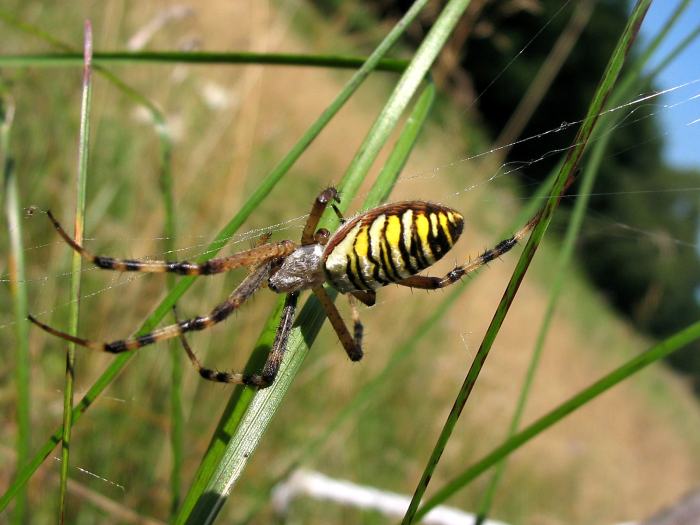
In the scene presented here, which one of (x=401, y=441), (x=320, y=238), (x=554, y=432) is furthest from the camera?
(x=554, y=432)

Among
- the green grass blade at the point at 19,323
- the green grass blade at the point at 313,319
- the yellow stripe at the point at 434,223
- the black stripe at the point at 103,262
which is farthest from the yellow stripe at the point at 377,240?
the green grass blade at the point at 19,323

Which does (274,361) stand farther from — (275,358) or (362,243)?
(362,243)

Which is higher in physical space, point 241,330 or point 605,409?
point 605,409

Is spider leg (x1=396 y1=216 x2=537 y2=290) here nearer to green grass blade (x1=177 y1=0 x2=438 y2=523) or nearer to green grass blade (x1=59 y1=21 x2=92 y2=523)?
green grass blade (x1=177 y1=0 x2=438 y2=523)

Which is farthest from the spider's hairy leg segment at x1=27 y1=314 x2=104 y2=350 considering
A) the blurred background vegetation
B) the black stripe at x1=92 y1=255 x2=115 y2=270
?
the black stripe at x1=92 y1=255 x2=115 y2=270

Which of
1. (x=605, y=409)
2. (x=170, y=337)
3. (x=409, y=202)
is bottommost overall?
(x=170, y=337)

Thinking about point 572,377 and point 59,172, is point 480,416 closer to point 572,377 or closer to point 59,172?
point 59,172

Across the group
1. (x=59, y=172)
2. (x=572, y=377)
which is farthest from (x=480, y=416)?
→ (x=572, y=377)

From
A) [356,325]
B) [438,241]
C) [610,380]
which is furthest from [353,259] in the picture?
[610,380]
